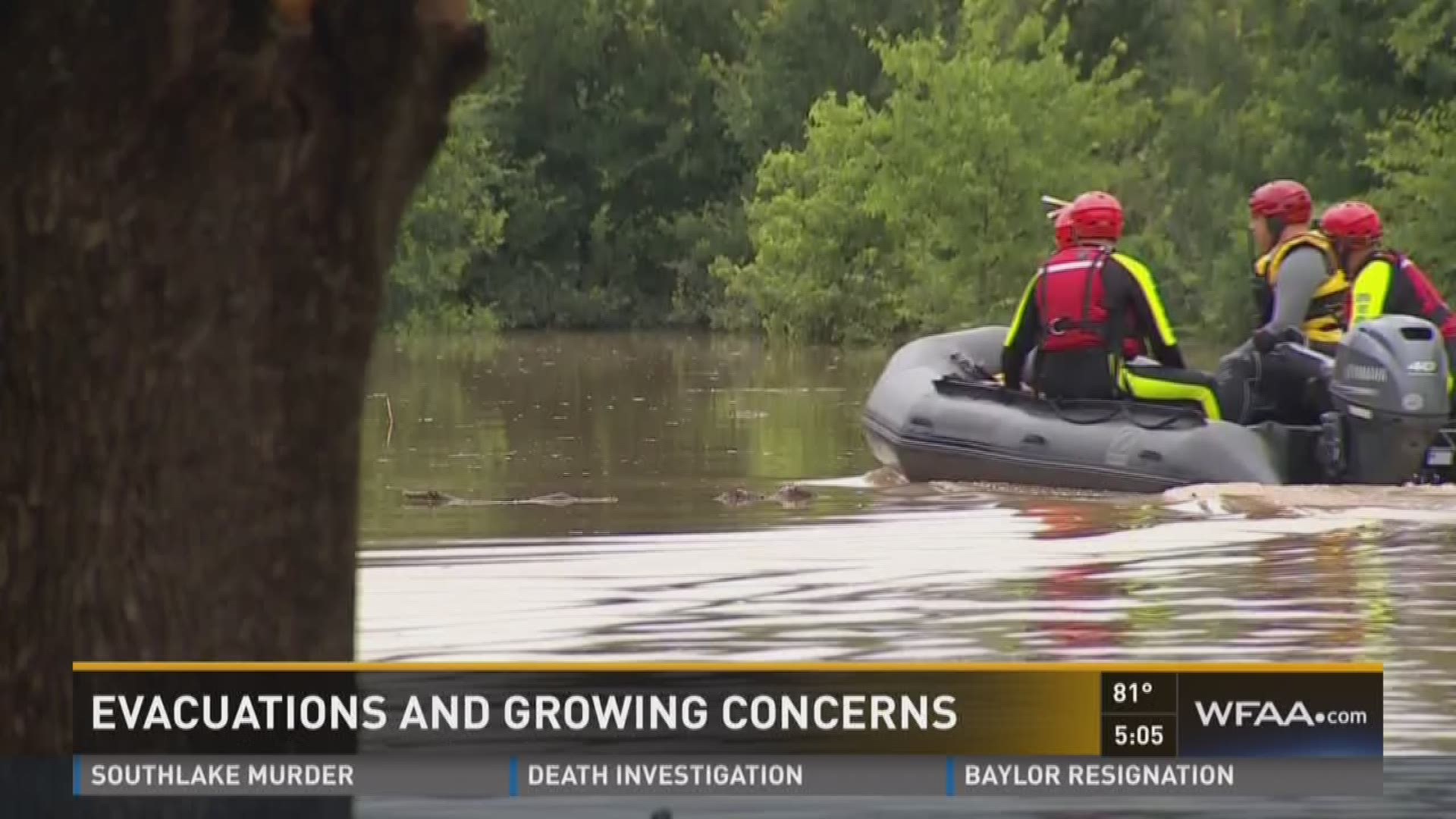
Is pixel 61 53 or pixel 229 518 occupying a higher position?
pixel 61 53

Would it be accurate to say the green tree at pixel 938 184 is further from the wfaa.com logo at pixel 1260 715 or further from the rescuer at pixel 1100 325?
the wfaa.com logo at pixel 1260 715

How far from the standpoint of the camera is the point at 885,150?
5128 centimetres

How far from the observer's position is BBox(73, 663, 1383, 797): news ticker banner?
16.8ft

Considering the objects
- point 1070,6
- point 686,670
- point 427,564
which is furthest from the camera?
point 1070,6

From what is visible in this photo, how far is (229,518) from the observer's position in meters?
5.16

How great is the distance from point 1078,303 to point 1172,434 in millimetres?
871

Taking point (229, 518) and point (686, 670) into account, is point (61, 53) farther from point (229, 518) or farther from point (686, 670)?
point (686, 670)

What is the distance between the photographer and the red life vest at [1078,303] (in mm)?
17781

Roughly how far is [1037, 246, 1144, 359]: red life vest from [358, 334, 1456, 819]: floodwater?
31.4 inches

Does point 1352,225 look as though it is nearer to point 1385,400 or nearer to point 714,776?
point 1385,400

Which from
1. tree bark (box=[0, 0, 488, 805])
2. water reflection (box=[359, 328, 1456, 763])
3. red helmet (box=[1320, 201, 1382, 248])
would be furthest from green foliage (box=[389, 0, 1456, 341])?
tree bark (box=[0, 0, 488, 805])

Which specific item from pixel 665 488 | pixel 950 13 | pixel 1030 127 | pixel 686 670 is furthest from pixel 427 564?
pixel 950 13

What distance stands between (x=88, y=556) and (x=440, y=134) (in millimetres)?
839

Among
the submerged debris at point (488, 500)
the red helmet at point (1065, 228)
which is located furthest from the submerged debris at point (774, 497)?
the red helmet at point (1065, 228)
